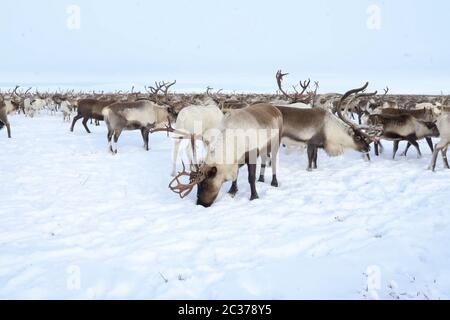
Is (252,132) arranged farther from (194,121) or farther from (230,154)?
(194,121)

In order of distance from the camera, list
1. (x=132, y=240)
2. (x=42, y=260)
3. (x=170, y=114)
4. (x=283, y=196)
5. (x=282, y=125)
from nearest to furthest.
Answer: (x=42, y=260) → (x=132, y=240) → (x=283, y=196) → (x=282, y=125) → (x=170, y=114)

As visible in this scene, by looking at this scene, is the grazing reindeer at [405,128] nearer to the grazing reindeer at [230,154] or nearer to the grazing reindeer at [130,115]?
the grazing reindeer at [230,154]

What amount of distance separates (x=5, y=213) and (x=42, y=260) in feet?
6.35

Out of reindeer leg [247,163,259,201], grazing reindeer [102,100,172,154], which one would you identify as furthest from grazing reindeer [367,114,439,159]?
grazing reindeer [102,100,172,154]

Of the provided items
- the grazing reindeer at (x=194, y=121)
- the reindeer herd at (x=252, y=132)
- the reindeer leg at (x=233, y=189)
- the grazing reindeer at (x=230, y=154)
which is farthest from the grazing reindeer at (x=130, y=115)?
the reindeer leg at (x=233, y=189)

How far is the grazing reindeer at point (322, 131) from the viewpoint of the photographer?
727cm

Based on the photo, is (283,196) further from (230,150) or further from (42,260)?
(42,260)

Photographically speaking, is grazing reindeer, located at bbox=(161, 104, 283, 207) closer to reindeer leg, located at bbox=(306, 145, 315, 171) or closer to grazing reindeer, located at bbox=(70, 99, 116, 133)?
reindeer leg, located at bbox=(306, 145, 315, 171)

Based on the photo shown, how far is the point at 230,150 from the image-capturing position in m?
5.62

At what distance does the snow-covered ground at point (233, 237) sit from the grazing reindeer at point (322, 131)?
0.55m

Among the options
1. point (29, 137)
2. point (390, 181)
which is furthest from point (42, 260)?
point (29, 137)
